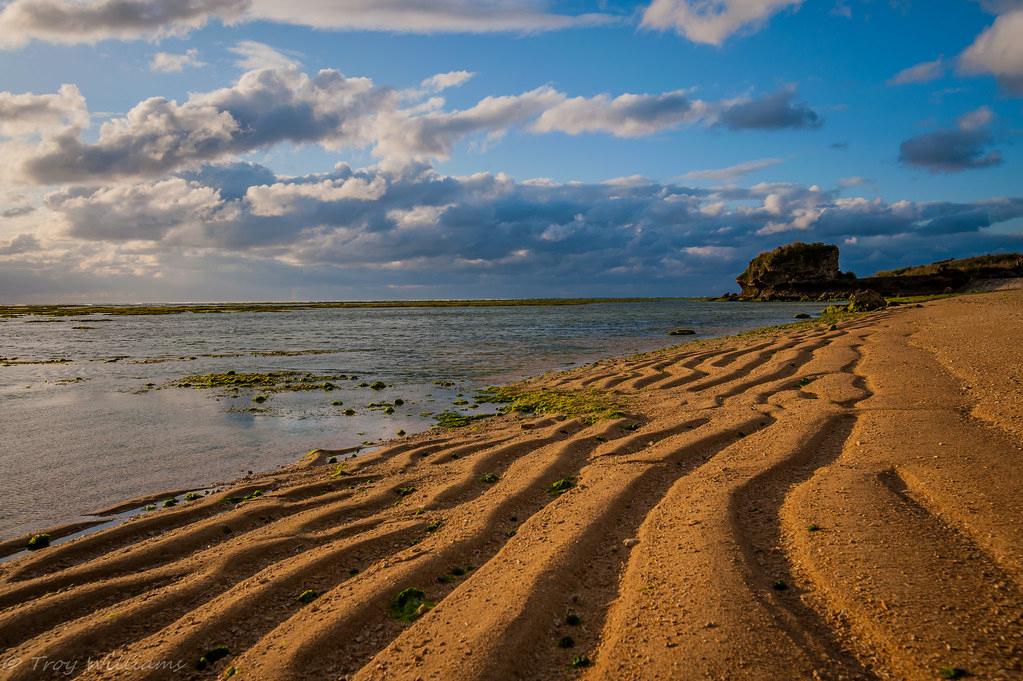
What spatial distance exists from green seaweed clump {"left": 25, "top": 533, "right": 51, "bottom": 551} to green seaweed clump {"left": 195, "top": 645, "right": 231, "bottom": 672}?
15.3 ft

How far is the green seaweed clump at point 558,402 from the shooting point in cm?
1330

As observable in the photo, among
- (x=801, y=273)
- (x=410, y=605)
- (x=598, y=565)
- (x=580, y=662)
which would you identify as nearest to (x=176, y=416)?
(x=410, y=605)

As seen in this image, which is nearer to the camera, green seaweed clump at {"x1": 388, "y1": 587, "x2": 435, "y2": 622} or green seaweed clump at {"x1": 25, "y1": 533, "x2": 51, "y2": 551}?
green seaweed clump at {"x1": 388, "y1": 587, "x2": 435, "y2": 622}

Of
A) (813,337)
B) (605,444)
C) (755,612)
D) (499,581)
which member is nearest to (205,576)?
(499,581)

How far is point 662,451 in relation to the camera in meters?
9.21

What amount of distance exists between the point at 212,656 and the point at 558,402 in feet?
37.3

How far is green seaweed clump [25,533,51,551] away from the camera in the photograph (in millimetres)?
7450

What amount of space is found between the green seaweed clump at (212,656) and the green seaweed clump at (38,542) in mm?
4664

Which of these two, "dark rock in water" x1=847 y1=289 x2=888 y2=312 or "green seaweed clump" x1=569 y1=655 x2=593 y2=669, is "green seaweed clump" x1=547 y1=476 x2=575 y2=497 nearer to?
"green seaweed clump" x1=569 y1=655 x2=593 y2=669

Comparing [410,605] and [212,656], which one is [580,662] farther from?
[212,656]

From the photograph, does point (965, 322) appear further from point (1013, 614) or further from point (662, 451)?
point (1013, 614)

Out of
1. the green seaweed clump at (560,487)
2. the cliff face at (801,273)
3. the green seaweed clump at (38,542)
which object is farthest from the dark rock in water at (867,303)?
the cliff face at (801,273)

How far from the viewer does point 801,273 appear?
13225 cm

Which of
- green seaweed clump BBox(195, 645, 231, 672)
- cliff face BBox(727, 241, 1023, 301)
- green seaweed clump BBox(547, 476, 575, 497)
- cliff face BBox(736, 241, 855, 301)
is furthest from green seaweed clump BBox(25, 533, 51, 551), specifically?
cliff face BBox(736, 241, 855, 301)
